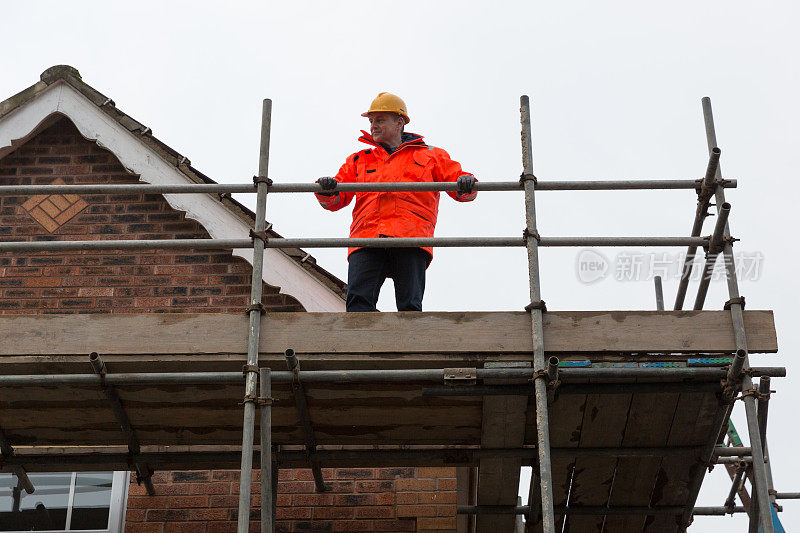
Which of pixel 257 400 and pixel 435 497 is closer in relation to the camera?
pixel 257 400

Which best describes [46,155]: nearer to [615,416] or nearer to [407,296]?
[407,296]

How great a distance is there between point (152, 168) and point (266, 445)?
10.6ft

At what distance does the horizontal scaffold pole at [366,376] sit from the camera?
17.8ft

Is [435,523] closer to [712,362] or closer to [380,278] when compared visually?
[380,278]

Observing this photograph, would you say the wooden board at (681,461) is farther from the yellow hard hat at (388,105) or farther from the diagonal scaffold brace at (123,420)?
the diagonal scaffold brace at (123,420)

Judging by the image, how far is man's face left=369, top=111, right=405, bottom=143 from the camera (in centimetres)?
699

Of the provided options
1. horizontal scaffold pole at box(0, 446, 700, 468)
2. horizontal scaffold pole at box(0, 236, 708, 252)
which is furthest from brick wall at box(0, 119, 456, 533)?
horizontal scaffold pole at box(0, 236, 708, 252)

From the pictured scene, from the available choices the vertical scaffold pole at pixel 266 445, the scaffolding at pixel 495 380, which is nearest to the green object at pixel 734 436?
the scaffolding at pixel 495 380

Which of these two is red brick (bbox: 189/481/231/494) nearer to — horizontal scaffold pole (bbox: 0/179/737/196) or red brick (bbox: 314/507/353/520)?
red brick (bbox: 314/507/353/520)

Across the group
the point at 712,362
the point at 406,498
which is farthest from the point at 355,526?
the point at 712,362

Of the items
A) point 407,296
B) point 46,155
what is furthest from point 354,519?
point 46,155

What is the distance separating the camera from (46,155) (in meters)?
8.48

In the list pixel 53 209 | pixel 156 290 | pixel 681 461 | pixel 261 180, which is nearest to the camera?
pixel 261 180

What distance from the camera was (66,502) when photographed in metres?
7.34
